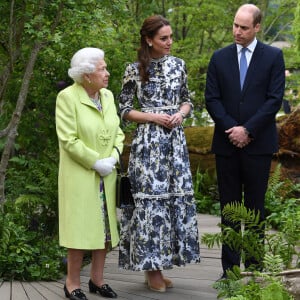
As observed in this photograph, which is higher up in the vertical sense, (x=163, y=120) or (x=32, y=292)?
(x=163, y=120)

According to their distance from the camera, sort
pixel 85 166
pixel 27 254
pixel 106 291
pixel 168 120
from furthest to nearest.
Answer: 1. pixel 27 254
2. pixel 168 120
3. pixel 106 291
4. pixel 85 166

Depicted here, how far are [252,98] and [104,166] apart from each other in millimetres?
1323

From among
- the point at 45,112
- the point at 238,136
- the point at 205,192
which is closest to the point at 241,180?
the point at 238,136

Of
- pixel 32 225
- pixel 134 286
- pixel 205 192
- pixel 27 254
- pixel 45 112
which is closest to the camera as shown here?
pixel 134 286

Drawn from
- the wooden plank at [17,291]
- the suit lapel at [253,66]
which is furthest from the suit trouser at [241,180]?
the wooden plank at [17,291]

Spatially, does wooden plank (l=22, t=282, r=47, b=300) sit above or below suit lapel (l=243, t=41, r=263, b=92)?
below

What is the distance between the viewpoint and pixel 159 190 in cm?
620

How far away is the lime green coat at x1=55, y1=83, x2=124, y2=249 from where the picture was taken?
5.79 meters

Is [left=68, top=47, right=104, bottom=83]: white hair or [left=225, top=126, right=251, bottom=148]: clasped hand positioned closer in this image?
[left=68, top=47, right=104, bottom=83]: white hair

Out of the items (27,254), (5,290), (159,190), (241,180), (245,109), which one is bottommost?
(5,290)

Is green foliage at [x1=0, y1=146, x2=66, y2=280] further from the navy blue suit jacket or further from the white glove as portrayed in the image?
the navy blue suit jacket

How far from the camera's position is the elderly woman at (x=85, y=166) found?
5809 millimetres

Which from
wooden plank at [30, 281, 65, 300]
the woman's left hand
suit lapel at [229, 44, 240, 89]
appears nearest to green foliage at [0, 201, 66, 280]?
wooden plank at [30, 281, 65, 300]

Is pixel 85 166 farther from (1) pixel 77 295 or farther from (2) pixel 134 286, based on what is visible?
(2) pixel 134 286
